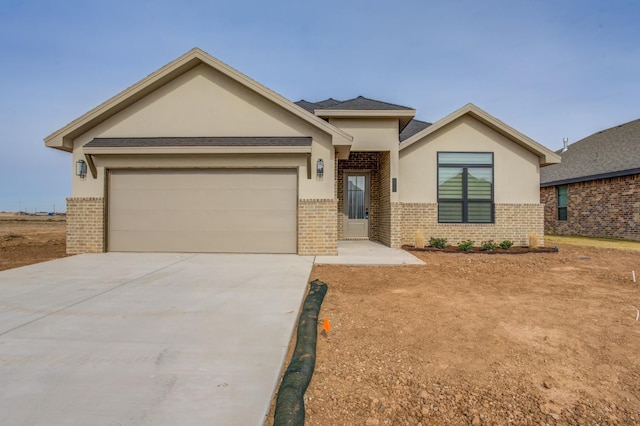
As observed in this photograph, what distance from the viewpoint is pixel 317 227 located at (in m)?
8.83

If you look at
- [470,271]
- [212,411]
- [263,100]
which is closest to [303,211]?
[263,100]

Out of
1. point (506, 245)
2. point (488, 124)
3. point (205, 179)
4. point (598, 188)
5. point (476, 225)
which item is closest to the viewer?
point (205, 179)

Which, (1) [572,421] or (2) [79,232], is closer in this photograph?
(1) [572,421]

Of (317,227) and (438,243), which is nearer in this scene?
(317,227)

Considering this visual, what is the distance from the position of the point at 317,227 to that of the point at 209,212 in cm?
316

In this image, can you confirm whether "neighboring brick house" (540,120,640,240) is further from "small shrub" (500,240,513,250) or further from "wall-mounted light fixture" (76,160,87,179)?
"wall-mounted light fixture" (76,160,87,179)

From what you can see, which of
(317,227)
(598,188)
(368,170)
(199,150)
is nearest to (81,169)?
(199,150)

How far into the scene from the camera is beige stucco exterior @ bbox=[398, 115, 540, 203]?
37.0 feet

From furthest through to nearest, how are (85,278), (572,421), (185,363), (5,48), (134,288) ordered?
(5,48) → (85,278) → (134,288) → (185,363) → (572,421)

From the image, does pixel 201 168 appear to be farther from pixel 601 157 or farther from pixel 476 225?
pixel 601 157

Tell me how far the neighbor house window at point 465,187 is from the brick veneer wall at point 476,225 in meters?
0.25

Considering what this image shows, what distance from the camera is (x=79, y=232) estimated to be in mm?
9023

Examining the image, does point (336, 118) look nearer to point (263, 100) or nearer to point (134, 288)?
point (263, 100)

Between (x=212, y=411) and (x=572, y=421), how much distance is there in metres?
2.45
